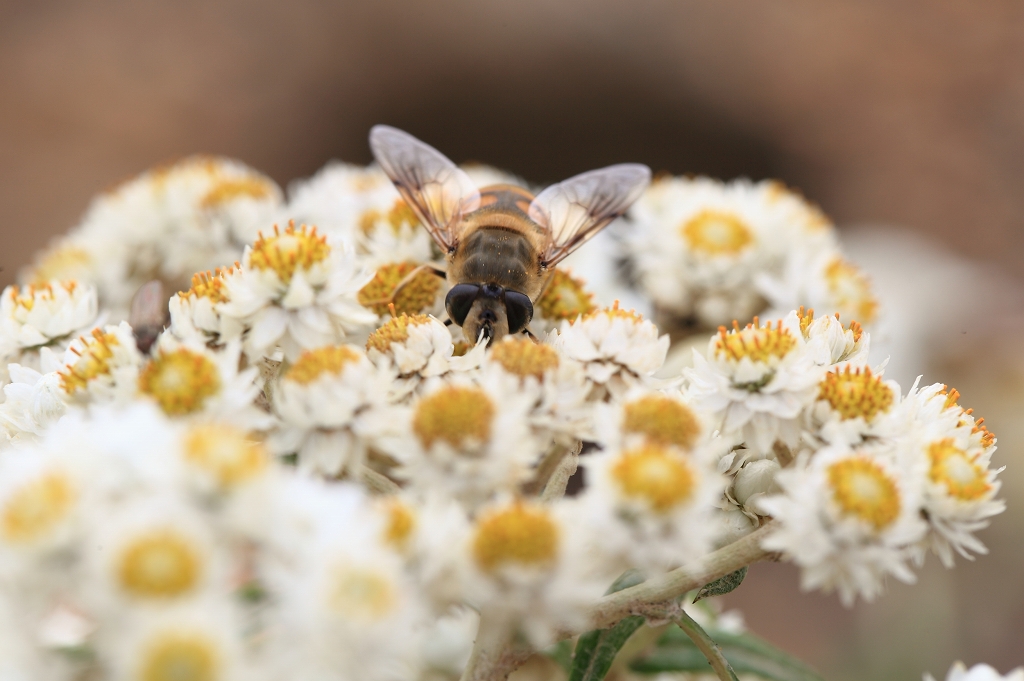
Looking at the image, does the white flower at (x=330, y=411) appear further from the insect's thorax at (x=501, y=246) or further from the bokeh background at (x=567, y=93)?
the bokeh background at (x=567, y=93)

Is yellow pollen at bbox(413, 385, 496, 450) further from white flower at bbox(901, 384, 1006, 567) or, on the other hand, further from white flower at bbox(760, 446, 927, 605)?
white flower at bbox(901, 384, 1006, 567)

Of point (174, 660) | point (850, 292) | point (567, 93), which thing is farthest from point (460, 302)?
point (567, 93)

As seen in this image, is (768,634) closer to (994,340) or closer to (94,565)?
(994,340)

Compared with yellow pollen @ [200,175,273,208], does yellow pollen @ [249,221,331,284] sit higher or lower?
lower

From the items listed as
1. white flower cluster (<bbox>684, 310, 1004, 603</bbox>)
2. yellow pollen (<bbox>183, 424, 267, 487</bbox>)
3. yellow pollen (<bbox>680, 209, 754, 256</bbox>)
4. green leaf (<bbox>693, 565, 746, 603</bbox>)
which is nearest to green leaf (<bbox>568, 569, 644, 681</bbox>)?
green leaf (<bbox>693, 565, 746, 603</bbox>)

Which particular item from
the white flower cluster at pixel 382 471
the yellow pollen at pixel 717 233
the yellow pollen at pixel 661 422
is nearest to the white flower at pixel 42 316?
the white flower cluster at pixel 382 471

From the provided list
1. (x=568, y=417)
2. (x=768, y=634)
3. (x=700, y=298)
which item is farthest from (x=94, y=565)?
(x=768, y=634)
